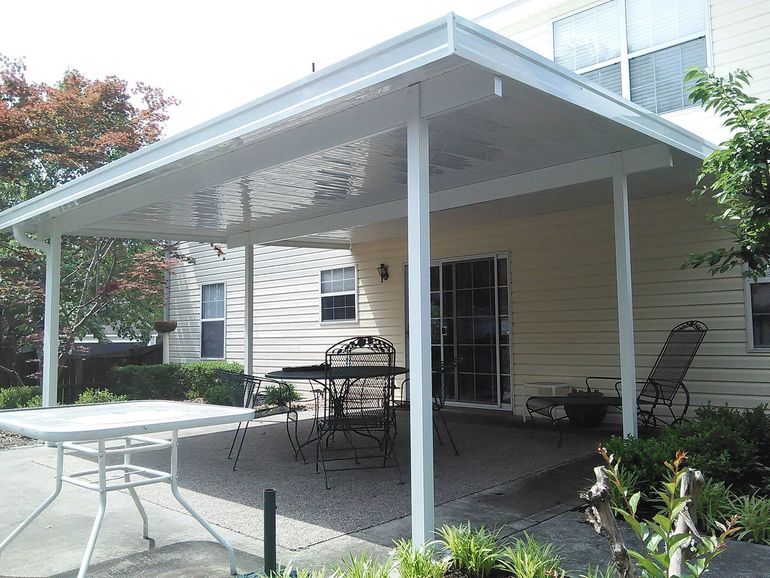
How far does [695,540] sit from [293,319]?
33.0 feet

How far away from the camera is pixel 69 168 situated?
11.4 meters

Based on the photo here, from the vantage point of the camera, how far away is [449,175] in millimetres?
5816

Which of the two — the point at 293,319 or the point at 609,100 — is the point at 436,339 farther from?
the point at 609,100

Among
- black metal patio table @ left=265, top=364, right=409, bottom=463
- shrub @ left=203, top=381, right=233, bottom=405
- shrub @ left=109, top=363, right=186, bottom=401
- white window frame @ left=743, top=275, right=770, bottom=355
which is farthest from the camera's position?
shrub @ left=109, top=363, right=186, bottom=401

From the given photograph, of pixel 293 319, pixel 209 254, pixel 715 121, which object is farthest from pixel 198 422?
pixel 209 254

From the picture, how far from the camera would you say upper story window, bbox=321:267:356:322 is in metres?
10.7

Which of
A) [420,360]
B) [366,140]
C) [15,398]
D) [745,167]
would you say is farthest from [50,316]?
[745,167]

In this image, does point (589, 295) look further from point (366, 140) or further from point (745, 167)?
point (366, 140)

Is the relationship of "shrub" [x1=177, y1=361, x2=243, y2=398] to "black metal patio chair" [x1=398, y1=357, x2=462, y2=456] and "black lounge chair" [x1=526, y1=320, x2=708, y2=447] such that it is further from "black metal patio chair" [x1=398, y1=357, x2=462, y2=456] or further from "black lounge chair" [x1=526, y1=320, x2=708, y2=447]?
"black lounge chair" [x1=526, y1=320, x2=708, y2=447]

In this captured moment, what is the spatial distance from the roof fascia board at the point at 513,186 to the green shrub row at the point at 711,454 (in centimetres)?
205

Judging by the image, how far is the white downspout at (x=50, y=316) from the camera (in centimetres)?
715

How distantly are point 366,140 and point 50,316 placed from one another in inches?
187

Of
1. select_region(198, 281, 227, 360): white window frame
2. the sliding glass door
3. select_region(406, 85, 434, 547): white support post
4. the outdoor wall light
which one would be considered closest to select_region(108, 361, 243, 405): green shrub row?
select_region(198, 281, 227, 360): white window frame

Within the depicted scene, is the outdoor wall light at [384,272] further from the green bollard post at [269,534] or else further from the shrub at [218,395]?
the green bollard post at [269,534]
